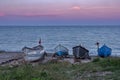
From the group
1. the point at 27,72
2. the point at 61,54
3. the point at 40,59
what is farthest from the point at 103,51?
the point at 27,72

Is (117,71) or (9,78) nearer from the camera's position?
(9,78)

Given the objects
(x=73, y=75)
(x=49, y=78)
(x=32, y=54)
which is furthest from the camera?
(x=32, y=54)

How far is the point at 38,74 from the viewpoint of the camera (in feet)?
51.6

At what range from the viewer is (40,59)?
32.5m

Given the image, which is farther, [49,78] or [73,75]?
[73,75]

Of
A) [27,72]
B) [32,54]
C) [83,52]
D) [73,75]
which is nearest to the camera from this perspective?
[27,72]

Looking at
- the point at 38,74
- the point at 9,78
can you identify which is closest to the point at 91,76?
the point at 38,74

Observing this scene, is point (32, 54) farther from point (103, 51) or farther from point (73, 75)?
point (73, 75)

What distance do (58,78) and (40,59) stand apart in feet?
58.7

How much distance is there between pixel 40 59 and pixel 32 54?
116 cm

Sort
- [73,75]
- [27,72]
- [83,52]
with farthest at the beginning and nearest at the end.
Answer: [83,52], [73,75], [27,72]

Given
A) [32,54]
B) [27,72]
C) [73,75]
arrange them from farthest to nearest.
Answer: [32,54], [73,75], [27,72]

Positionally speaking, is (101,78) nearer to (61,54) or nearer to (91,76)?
(91,76)

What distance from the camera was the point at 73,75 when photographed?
16875mm
